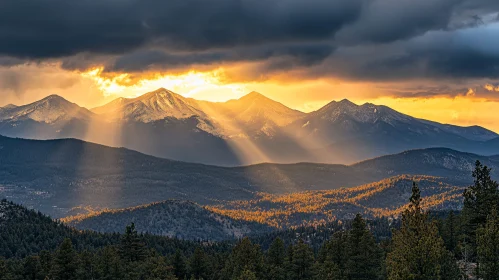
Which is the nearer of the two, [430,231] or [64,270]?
[430,231]

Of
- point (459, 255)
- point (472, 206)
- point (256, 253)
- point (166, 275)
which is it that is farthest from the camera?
point (459, 255)

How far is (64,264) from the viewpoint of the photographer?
347ft

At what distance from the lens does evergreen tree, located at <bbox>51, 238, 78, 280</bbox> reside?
105 meters

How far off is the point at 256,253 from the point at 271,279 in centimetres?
880

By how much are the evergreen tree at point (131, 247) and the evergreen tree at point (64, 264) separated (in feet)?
57.6

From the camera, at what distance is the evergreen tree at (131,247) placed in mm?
123688

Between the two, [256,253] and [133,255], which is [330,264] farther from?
[133,255]

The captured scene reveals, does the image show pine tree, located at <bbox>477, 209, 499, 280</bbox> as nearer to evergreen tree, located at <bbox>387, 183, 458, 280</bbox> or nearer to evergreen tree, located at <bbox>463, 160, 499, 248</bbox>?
evergreen tree, located at <bbox>387, 183, 458, 280</bbox>

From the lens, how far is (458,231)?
13800 centimetres

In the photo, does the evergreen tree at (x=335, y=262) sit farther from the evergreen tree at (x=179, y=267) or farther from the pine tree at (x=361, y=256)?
the evergreen tree at (x=179, y=267)

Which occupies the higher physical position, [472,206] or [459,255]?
[472,206]

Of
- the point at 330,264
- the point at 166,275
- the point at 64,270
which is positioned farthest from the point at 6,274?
the point at 330,264

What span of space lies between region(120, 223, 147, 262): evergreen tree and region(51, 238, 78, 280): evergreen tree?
17.6 meters

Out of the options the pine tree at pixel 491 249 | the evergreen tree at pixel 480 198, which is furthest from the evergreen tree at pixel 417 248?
the evergreen tree at pixel 480 198
